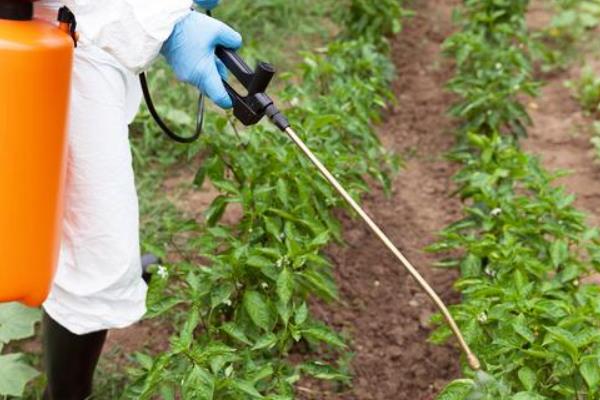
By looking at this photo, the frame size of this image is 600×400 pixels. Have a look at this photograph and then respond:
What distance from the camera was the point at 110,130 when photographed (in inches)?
84.0

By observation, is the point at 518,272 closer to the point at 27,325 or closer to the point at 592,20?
the point at 27,325

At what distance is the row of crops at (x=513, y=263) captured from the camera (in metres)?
2.17

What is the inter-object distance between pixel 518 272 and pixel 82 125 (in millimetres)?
1188

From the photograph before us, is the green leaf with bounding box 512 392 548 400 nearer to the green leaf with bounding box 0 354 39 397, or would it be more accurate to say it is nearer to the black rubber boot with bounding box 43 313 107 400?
the black rubber boot with bounding box 43 313 107 400

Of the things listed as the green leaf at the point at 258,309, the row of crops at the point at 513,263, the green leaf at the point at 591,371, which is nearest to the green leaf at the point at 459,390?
the row of crops at the point at 513,263

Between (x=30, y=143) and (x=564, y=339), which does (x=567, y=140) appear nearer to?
(x=564, y=339)

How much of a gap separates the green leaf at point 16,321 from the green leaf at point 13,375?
137 millimetres

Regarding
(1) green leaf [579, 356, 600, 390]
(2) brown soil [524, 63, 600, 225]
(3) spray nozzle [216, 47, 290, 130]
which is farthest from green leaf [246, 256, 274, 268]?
(2) brown soil [524, 63, 600, 225]

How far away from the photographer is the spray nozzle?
1.99 meters

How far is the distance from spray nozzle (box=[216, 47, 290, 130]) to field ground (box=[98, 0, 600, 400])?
1093 millimetres

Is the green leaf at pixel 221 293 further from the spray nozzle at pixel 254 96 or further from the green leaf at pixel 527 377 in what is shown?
the green leaf at pixel 527 377

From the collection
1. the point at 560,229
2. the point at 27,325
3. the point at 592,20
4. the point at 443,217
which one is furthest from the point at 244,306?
the point at 592,20

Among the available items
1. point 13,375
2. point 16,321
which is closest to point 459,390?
point 13,375

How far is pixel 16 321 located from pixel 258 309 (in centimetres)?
77
